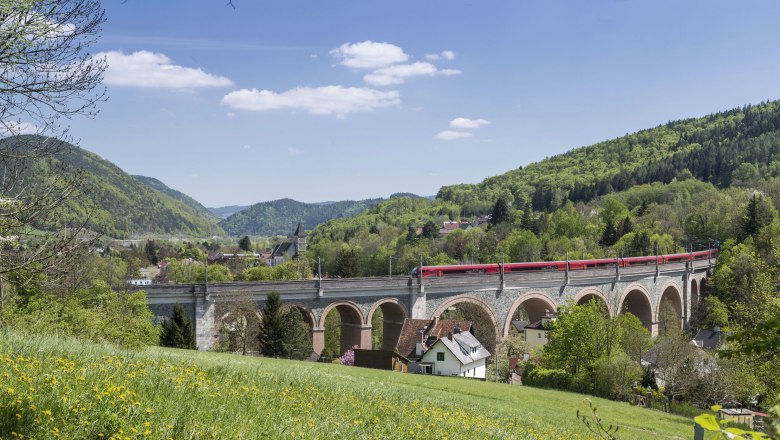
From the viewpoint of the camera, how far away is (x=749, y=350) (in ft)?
18.6

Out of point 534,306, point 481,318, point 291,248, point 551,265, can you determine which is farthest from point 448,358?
point 291,248

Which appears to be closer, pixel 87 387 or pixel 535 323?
pixel 87 387

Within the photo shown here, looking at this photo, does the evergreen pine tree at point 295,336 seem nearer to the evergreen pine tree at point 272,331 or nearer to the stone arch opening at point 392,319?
the evergreen pine tree at point 272,331

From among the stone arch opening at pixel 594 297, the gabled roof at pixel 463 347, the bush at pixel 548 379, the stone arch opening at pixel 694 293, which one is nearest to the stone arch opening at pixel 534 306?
the stone arch opening at pixel 594 297

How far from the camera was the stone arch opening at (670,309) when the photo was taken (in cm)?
6342

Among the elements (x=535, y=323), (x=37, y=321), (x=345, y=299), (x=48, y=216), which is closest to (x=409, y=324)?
(x=345, y=299)

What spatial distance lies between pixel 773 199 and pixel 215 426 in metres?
102

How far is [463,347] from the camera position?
130ft

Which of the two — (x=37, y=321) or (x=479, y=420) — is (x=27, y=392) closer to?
(x=479, y=420)

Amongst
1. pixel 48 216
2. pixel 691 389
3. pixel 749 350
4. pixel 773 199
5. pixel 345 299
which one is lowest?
pixel 691 389

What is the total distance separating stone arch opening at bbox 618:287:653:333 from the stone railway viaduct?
93 millimetres

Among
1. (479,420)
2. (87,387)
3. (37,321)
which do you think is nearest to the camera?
(87,387)

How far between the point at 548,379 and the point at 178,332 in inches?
786

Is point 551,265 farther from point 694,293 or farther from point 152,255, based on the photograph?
point 152,255
